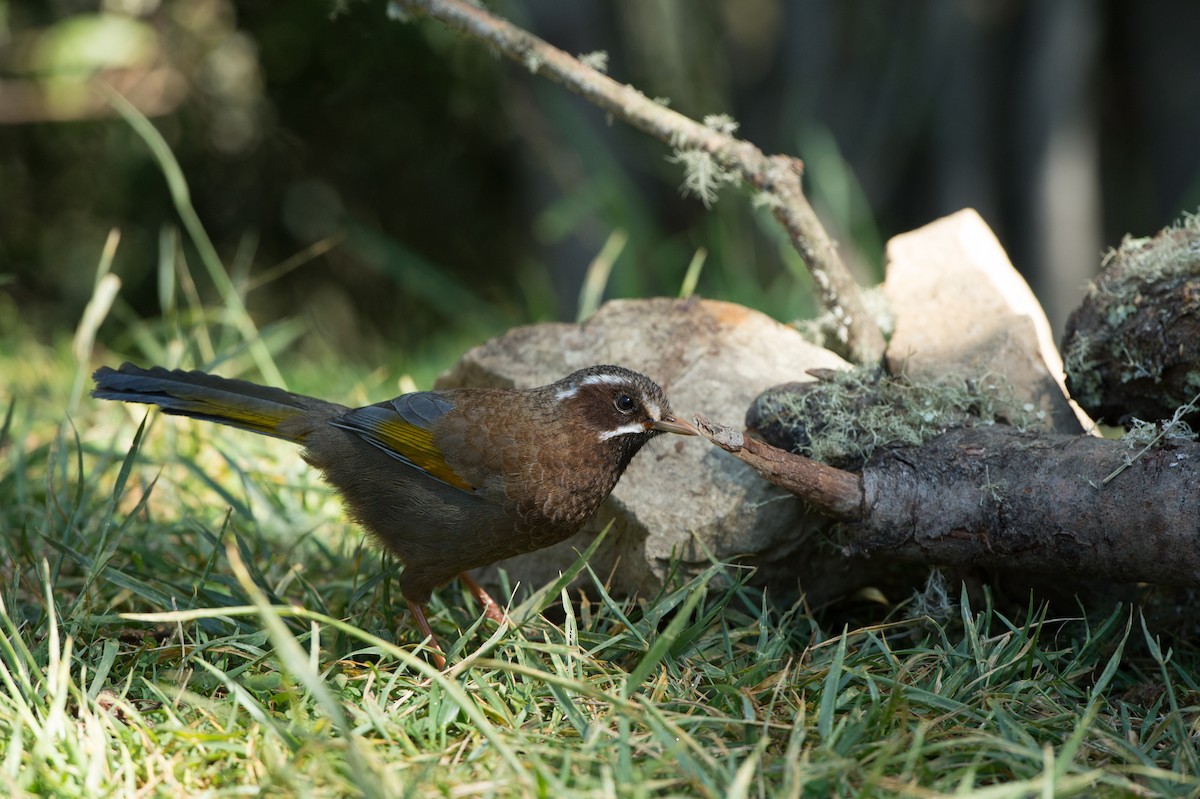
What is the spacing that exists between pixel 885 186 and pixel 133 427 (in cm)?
650

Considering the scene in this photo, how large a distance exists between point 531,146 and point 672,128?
473 cm

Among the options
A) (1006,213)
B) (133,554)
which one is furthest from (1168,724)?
(1006,213)

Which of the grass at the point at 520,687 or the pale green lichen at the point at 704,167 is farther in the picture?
the pale green lichen at the point at 704,167

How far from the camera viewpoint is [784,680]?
9.95 feet

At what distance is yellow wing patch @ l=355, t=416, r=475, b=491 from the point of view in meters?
3.60

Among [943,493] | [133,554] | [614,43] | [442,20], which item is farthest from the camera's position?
[614,43]

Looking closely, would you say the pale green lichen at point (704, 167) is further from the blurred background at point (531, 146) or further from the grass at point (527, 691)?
the blurred background at point (531, 146)

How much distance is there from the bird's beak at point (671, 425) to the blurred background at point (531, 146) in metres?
3.16

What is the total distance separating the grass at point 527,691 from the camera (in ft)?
8.30

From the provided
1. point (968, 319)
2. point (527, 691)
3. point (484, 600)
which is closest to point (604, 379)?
point (484, 600)

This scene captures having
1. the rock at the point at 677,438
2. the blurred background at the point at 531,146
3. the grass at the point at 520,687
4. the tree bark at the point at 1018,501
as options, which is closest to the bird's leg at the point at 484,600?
the grass at the point at 520,687

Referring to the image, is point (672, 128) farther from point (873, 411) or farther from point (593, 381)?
point (873, 411)

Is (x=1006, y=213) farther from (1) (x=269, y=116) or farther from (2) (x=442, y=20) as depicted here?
(1) (x=269, y=116)

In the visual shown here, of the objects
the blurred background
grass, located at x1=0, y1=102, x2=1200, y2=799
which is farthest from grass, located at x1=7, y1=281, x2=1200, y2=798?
the blurred background
